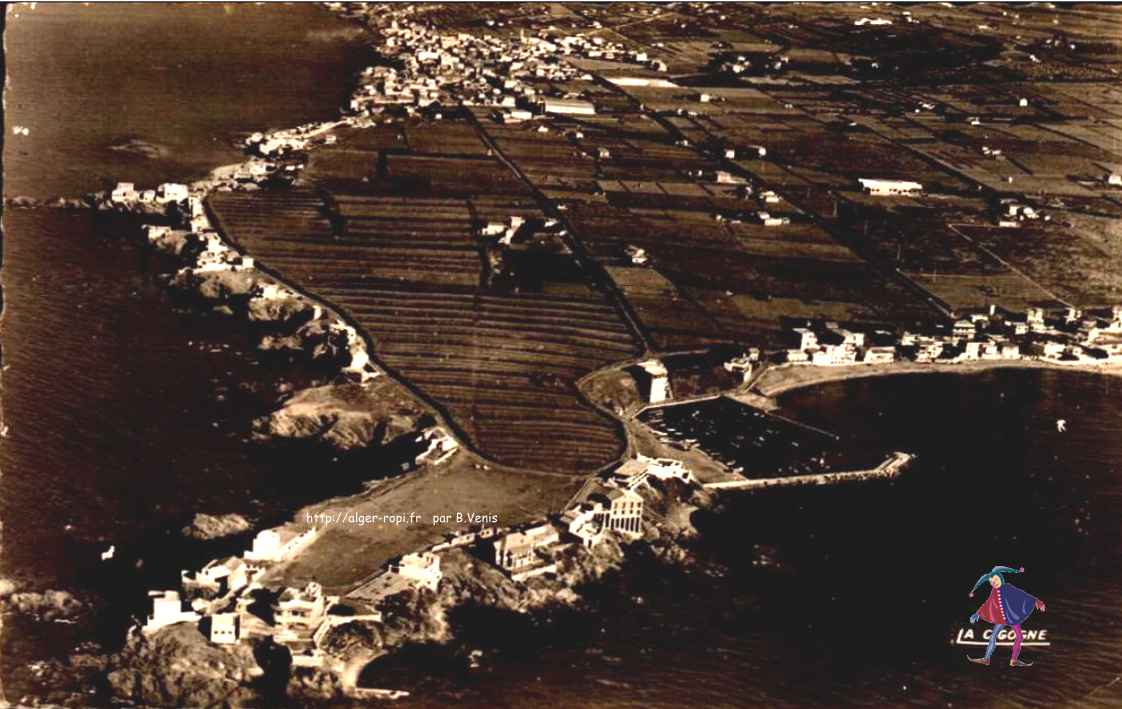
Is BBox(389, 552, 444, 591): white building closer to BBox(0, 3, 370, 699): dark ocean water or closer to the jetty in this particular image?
BBox(0, 3, 370, 699): dark ocean water

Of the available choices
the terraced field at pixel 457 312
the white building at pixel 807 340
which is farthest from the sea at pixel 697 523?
the terraced field at pixel 457 312

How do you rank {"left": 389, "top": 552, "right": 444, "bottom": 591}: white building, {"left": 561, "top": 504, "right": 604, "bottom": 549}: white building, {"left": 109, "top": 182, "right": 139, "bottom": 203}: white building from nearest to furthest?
{"left": 389, "top": 552, "right": 444, "bottom": 591}: white building → {"left": 561, "top": 504, "right": 604, "bottom": 549}: white building → {"left": 109, "top": 182, "right": 139, "bottom": 203}: white building

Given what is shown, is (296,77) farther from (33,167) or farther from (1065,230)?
(1065,230)

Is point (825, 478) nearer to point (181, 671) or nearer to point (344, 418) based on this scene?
point (344, 418)

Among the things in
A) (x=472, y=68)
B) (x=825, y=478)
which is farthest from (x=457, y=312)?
(x=472, y=68)

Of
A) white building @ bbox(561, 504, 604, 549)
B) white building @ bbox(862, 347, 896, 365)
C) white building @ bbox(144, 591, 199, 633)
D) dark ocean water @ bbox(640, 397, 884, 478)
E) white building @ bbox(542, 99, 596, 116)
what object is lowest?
white building @ bbox(144, 591, 199, 633)

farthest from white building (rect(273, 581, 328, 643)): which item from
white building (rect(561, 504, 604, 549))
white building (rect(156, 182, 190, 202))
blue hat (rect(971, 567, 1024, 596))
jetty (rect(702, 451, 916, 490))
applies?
white building (rect(156, 182, 190, 202))
